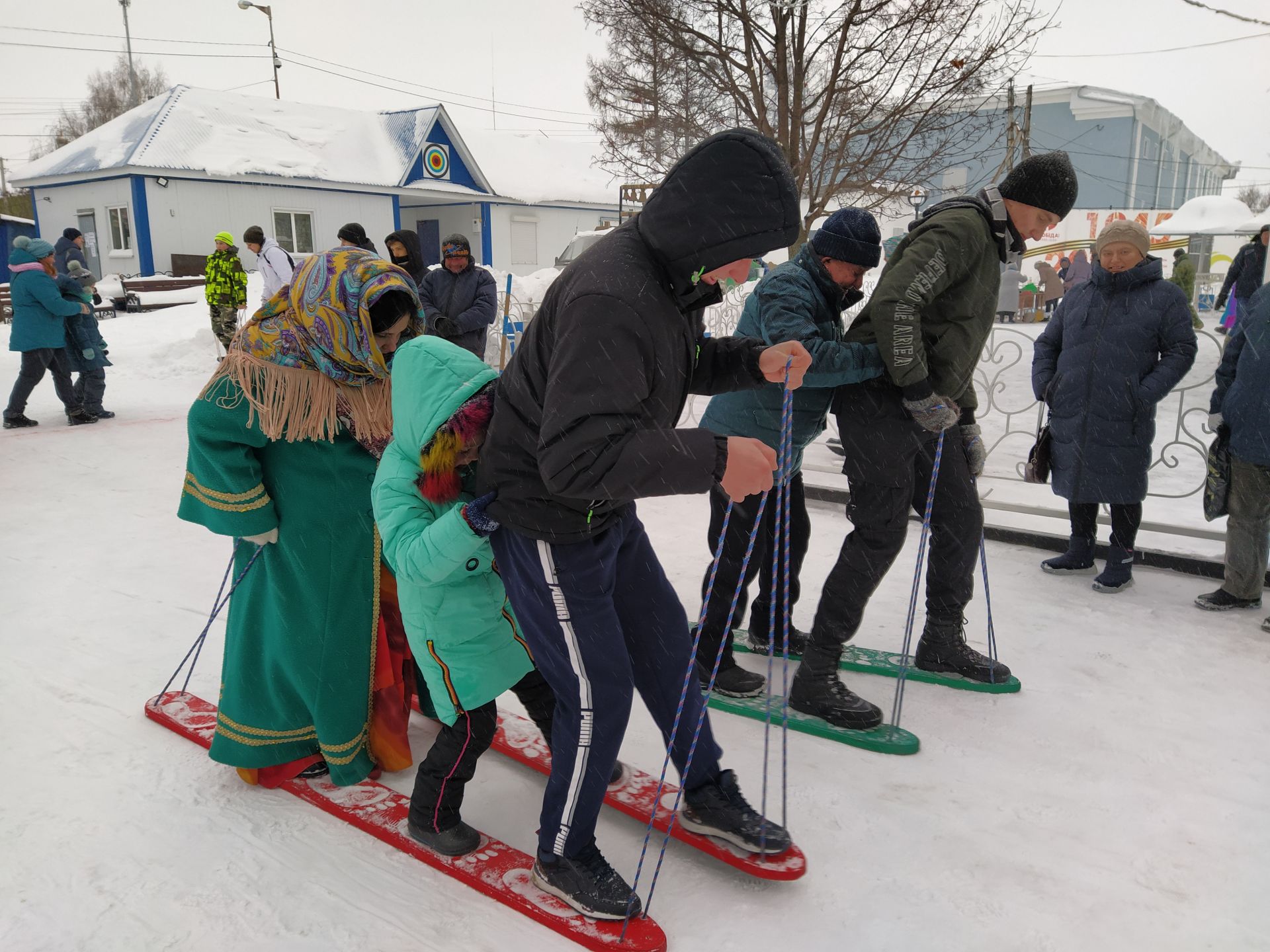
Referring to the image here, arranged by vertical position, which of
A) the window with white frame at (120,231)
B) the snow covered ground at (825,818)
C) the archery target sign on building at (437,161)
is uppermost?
the archery target sign on building at (437,161)

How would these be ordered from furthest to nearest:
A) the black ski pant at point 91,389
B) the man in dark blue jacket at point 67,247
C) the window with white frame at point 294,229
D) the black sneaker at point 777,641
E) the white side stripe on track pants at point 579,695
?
1. the window with white frame at point 294,229
2. the man in dark blue jacket at point 67,247
3. the black ski pant at point 91,389
4. the black sneaker at point 777,641
5. the white side stripe on track pants at point 579,695

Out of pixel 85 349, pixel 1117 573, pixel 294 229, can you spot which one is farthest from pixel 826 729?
pixel 294 229

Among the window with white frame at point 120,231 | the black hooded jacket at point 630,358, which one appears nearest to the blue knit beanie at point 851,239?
the black hooded jacket at point 630,358

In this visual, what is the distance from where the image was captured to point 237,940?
2.08 meters

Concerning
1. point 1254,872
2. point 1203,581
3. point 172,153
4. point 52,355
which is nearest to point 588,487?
point 1254,872

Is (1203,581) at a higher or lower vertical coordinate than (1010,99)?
lower

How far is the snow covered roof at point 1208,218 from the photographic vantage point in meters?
19.9

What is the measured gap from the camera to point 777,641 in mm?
3713

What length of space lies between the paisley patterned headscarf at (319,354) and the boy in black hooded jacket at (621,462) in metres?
0.63

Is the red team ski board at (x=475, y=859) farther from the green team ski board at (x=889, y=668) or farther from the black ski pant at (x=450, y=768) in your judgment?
the green team ski board at (x=889, y=668)

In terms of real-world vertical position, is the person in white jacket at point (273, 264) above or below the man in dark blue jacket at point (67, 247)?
below

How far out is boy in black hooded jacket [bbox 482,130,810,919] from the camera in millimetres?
1697

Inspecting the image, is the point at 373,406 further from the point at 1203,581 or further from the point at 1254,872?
the point at 1203,581

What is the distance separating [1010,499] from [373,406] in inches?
185
